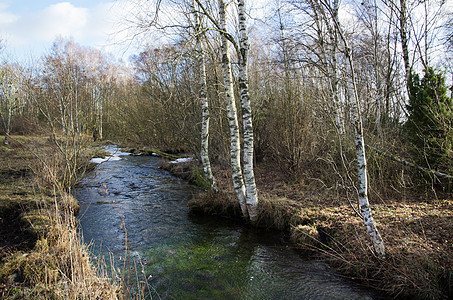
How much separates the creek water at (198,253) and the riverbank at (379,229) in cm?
31

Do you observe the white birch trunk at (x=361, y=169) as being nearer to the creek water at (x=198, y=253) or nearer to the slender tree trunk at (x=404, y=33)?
the creek water at (x=198, y=253)

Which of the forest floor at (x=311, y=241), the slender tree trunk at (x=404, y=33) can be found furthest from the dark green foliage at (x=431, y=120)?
the slender tree trunk at (x=404, y=33)

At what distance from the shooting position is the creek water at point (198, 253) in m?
4.18

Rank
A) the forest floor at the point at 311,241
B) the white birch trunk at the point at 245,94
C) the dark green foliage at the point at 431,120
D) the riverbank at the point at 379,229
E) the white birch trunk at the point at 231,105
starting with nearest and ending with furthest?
the forest floor at the point at 311,241, the riverbank at the point at 379,229, the white birch trunk at the point at 245,94, the dark green foliage at the point at 431,120, the white birch trunk at the point at 231,105

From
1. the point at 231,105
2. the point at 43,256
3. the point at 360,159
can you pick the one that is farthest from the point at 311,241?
the point at 43,256

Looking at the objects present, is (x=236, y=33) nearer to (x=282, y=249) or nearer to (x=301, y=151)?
(x=301, y=151)

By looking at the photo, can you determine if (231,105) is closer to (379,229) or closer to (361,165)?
(361,165)

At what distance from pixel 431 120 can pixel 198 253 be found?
6.20 meters

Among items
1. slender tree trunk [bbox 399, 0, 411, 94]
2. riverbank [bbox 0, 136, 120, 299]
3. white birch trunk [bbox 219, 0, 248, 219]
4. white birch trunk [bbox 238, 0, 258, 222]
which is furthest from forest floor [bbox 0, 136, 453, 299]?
slender tree trunk [bbox 399, 0, 411, 94]

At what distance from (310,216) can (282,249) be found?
1100mm

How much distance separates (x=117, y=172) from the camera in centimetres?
1281

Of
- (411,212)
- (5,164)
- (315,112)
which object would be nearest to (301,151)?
(315,112)

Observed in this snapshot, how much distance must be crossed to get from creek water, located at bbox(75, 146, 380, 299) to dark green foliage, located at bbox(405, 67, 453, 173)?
391 cm

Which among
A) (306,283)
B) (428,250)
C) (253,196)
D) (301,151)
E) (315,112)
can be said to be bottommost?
(306,283)
